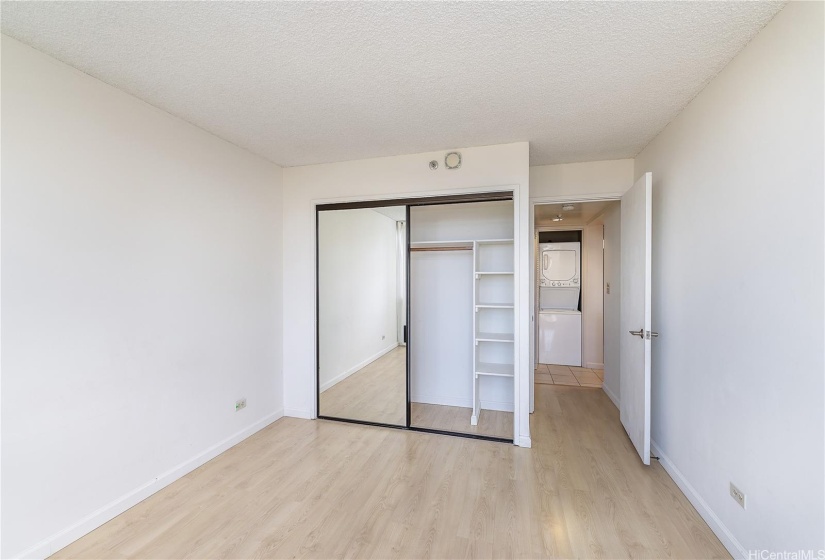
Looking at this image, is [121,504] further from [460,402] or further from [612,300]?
[612,300]

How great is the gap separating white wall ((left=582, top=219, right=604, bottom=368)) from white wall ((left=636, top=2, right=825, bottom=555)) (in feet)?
9.92

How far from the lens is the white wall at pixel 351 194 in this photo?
2.93 m

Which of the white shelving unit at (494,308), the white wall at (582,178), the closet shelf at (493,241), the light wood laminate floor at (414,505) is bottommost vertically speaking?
the light wood laminate floor at (414,505)

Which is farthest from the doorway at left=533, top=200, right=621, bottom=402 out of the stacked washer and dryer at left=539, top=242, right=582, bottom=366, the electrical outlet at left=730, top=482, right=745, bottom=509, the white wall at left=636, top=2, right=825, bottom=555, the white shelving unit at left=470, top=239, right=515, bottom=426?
the electrical outlet at left=730, top=482, right=745, bottom=509

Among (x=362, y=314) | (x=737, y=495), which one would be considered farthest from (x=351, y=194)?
(x=737, y=495)

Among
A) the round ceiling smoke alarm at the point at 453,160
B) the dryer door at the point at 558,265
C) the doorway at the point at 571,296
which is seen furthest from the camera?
the dryer door at the point at 558,265

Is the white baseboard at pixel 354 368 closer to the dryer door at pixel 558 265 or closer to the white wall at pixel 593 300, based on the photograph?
the dryer door at pixel 558 265

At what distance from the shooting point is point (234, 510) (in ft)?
6.93

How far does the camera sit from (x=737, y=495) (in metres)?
1.72

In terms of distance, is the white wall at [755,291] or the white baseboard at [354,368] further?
the white baseboard at [354,368]

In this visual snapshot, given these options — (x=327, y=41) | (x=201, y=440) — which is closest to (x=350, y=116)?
(x=327, y=41)

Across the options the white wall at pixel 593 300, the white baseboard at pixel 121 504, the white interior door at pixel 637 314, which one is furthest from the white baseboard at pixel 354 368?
the white wall at pixel 593 300

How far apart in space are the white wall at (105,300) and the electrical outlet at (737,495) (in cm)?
337

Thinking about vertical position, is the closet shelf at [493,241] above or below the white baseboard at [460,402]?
above
